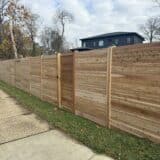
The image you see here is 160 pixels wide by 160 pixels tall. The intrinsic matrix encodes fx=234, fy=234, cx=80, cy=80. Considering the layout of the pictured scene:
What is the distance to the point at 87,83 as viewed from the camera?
609 centimetres

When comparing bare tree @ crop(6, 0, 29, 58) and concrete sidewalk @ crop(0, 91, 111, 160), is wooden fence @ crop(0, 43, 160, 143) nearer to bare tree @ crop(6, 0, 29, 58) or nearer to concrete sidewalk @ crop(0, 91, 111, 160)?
concrete sidewalk @ crop(0, 91, 111, 160)

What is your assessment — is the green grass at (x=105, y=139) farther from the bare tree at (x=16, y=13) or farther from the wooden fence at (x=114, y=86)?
the bare tree at (x=16, y=13)

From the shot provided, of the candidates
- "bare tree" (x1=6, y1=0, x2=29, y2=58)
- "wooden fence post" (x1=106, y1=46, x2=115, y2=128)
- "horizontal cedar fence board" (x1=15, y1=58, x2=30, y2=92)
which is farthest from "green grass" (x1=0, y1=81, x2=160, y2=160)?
"bare tree" (x1=6, y1=0, x2=29, y2=58)

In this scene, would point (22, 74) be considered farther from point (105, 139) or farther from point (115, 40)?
point (115, 40)

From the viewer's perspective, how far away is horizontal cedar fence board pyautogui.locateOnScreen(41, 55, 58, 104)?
7.93m

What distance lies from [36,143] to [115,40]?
43.3 meters

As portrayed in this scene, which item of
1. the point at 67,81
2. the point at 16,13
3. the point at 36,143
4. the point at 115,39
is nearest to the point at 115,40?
the point at 115,39

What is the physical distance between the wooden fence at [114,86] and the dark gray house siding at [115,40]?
3844 cm

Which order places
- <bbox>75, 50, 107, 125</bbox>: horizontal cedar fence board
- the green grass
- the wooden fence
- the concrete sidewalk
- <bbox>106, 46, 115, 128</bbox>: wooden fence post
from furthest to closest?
1. <bbox>75, 50, 107, 125</bbox>: horizontal cedar fence board
2. <bbox>106, 46, 115, 128</bbox>: wooden fence post
3. the wooden fence
4. the concrete sidewalk
5. the green grass

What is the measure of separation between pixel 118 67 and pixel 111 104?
86cm

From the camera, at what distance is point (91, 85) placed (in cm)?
591

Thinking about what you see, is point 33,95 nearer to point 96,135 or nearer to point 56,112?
point 56,112

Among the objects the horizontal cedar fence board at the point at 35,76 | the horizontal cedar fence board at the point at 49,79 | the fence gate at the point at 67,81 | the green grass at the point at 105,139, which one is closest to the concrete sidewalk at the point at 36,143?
the green grass at the point at 105,139

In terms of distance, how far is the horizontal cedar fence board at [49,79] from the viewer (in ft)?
26.0
